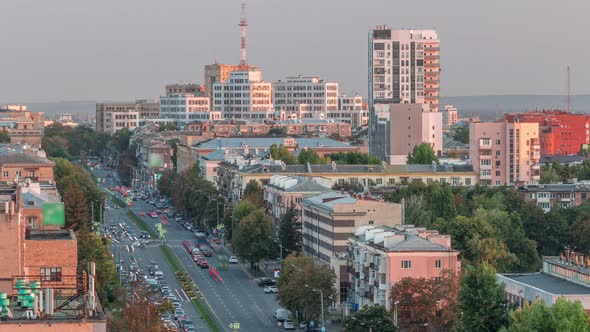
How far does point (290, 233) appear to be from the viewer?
99562 millimetres

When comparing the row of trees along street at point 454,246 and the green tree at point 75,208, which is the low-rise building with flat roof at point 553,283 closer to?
the row of trees along street at point 454,246

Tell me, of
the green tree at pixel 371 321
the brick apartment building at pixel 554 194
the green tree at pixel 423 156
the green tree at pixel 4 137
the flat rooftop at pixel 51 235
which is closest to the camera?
the flat rooftop at pixel 51 235

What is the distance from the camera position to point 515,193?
368 feet

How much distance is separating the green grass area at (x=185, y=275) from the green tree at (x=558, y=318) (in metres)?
25.5

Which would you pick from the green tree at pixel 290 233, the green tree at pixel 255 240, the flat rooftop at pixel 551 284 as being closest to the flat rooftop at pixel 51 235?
the flat rooftop at pixel 551 284

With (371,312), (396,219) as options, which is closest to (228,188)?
(396,219)

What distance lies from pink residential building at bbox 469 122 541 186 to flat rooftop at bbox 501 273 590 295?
6916 centimetres

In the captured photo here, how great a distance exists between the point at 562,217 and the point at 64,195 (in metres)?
29.2

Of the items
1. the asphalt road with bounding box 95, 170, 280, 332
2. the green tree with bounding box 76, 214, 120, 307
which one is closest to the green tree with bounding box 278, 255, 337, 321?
the asphalt road with bounding box 95, 170, 280, 332

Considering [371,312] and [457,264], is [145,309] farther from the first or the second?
[457,264]

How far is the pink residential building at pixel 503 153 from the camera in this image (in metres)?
135

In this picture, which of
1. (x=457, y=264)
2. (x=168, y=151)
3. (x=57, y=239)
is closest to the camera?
(x=57, y=239)

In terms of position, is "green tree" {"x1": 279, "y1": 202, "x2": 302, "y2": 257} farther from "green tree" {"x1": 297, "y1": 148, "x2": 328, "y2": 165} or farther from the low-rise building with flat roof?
"green tree" {"x1": 297, "y1": 148, "x2": 328, "y2": 165}

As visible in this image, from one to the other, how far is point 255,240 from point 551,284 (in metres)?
38.4
